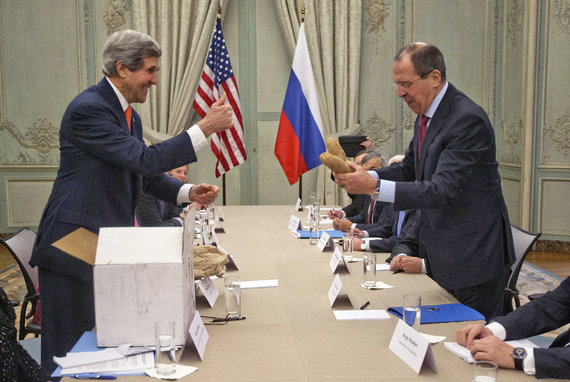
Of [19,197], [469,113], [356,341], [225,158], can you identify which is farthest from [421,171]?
[19,197]

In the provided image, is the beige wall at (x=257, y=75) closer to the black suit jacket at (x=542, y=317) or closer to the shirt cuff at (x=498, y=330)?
the black suit jacket at (x=542, y=317)

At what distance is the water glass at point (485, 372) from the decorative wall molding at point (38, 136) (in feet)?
24.7

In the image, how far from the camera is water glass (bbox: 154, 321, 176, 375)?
5.33 ft

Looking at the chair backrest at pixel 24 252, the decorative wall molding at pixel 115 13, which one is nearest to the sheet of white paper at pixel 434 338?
the chair backrest at pixel 24 252

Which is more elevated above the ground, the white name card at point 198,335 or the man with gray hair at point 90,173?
the man with gray hair at point 90,173

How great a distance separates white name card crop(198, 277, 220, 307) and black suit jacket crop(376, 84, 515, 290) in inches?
31.9

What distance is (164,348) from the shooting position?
174 cm

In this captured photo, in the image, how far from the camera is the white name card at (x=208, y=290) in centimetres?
228

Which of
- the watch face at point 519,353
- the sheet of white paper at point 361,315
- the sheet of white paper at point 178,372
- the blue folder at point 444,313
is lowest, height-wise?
the sheet of white paper at point 361,315

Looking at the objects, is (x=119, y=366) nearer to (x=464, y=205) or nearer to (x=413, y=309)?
(x=413, y=309)

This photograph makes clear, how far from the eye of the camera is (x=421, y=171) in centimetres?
269

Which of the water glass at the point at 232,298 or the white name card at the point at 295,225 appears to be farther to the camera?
the white name card at the point at 295,225

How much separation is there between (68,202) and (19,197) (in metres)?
6.32

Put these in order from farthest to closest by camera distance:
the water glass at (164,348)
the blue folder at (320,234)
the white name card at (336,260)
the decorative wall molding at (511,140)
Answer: the decorative wall molding at (511,140) < the blue folder at (320,234) < the white name card at (336,260) < the water glass at (164,348)
